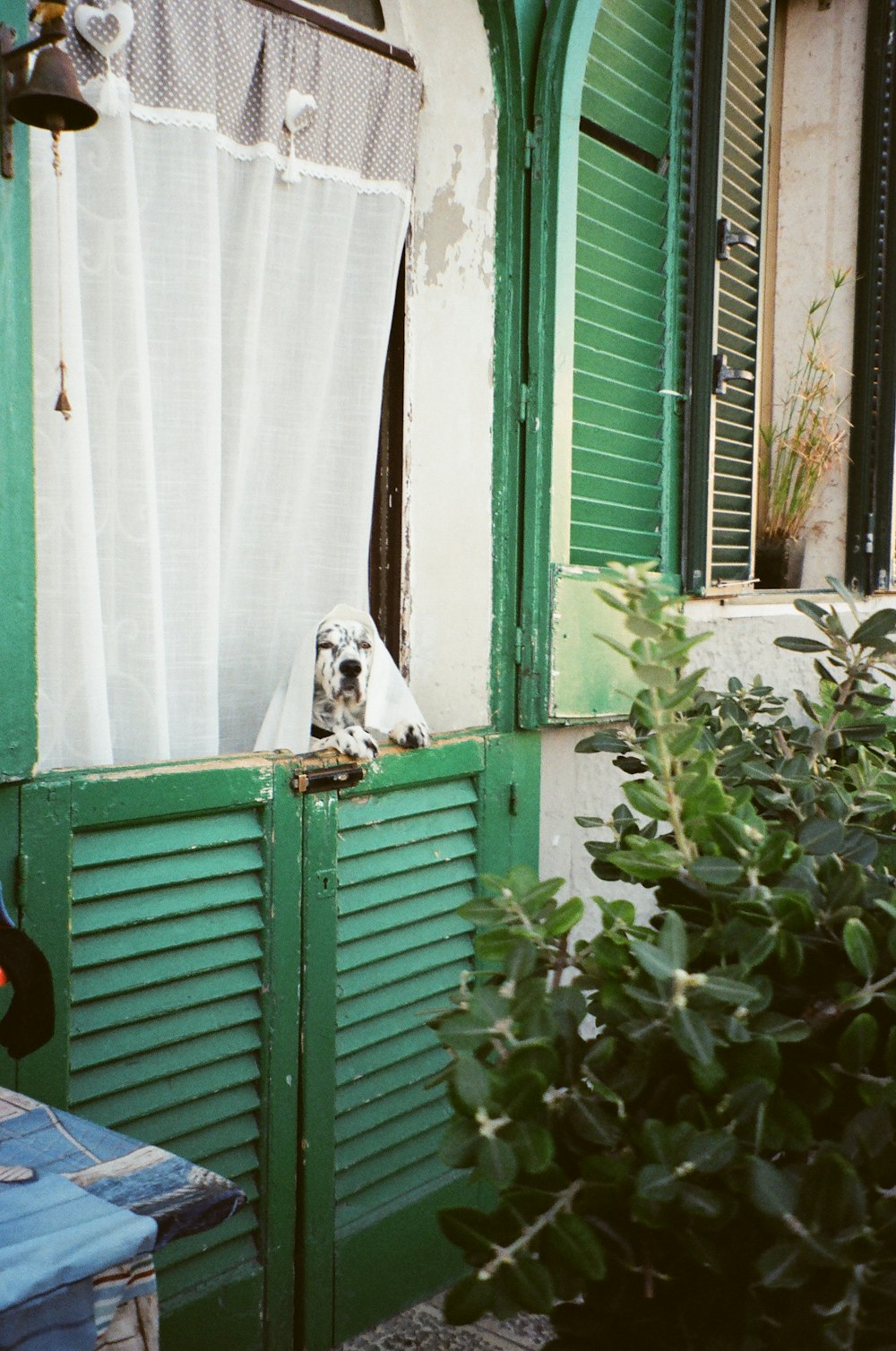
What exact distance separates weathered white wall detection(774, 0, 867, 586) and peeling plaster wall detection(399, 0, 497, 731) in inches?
79.1

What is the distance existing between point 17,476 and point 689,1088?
60.9 inches

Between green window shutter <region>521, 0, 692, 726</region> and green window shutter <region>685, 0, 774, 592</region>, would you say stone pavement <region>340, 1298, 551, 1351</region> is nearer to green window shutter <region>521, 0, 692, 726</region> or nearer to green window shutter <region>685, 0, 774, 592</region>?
green window shutter <region>521, 0, 692, 726</region>

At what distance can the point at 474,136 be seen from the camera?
120 inches

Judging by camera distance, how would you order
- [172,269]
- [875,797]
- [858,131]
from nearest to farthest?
[875,797] < [172,269] < [858,131]

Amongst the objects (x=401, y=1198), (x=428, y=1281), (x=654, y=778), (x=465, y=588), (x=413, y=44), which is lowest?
(x=428, y=1281)

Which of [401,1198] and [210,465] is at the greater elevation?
[210,465]

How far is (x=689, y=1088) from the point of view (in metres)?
1.08

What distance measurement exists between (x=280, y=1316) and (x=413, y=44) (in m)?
3.02

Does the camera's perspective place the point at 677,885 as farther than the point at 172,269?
No

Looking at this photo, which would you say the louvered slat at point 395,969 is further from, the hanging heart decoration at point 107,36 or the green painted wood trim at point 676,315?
the hanging heart decoration at point 107,36

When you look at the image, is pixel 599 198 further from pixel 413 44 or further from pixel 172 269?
pixel 172 269

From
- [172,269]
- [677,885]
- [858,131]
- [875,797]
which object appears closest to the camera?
[677,885]

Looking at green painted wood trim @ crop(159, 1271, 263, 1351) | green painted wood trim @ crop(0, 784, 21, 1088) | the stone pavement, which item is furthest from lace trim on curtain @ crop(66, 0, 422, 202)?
the stone pavement

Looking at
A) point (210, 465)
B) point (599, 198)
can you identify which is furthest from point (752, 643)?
point (210, 465)
